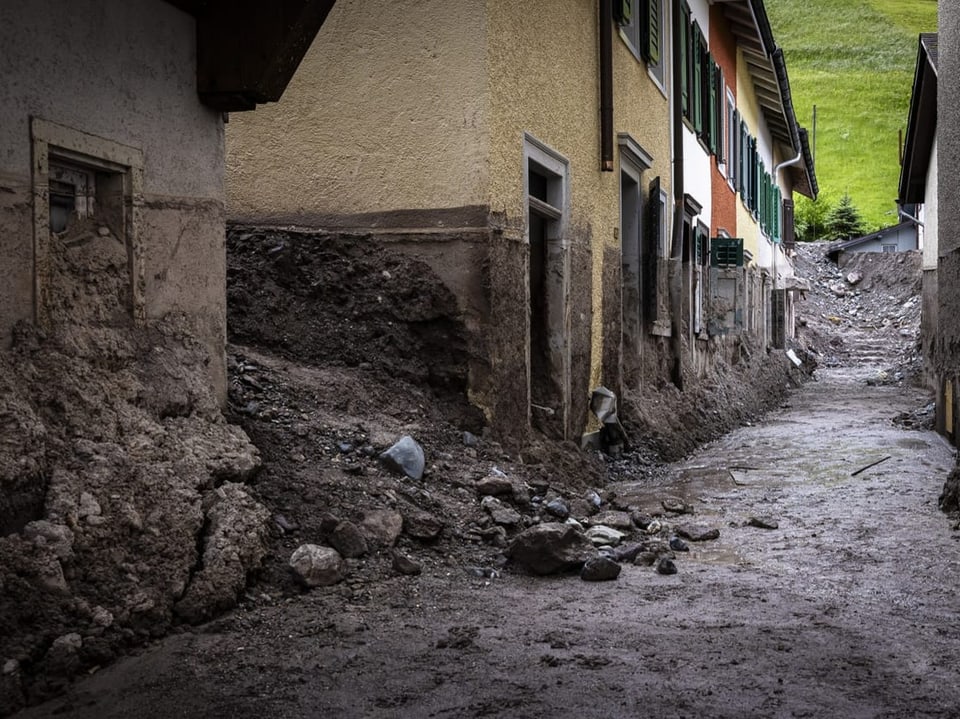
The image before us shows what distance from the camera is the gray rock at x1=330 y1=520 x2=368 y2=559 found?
540 centimetres

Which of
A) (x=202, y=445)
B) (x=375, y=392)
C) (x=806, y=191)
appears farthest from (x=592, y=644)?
(x=806, y=191)

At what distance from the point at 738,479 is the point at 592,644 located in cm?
532

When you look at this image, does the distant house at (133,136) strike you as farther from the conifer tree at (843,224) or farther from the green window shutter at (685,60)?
the conifer tree at (843,224)

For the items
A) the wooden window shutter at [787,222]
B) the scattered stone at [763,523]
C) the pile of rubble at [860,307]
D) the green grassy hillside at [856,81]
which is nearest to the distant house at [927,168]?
the pile of rubble at [860,307]

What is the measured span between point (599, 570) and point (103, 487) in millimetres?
2458

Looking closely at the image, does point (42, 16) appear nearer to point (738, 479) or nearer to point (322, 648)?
point (322, 648)

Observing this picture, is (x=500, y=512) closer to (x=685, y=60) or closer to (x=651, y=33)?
(x=651, y=33)

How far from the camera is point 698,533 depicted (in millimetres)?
6883

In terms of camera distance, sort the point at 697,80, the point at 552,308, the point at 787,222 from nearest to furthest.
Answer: the point at 552,308 → the point at 697,80 → the point at 787,222

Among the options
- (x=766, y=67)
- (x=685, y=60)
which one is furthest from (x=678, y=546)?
(x=766, y=67)

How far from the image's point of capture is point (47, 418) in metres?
4.46

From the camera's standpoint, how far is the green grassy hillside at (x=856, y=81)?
86312 mm

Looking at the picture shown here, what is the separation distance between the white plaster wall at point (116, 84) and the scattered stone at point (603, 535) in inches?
113

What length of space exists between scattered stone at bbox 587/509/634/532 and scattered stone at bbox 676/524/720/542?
0.32m
